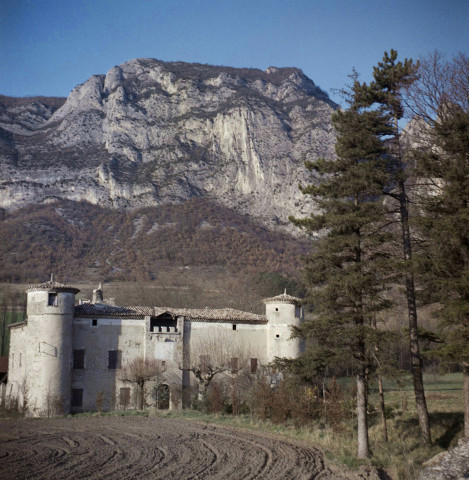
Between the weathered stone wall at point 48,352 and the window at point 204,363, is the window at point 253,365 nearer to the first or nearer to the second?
the window at point 204,363

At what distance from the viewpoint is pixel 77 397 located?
103ft

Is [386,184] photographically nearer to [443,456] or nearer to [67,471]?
Answer: [443,456]

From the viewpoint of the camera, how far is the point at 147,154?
118312 mm

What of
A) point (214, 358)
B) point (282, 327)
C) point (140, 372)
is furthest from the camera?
point (282, 327)

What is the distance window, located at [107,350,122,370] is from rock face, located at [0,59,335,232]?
70762 millimetres

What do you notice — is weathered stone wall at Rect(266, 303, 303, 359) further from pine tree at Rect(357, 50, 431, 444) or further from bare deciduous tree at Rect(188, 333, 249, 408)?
pine tree at Rect(357, 50, 431, 444)

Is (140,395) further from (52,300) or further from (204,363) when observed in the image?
(52,300)

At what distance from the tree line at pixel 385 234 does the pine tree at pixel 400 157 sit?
39mm

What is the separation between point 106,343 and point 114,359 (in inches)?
42.2

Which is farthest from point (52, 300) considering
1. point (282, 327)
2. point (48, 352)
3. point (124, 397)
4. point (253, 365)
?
point (282, 327)

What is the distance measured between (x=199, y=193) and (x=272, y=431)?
9133 cm

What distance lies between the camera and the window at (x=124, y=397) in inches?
1256

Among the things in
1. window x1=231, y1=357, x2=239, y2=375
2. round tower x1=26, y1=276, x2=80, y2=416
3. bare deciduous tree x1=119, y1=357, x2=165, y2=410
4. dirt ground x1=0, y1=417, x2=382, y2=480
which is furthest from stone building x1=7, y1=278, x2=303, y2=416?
dirt ground x1=0, y1=417, x2=382, y2=480

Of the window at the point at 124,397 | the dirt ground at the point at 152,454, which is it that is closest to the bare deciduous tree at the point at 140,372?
the window at the point at 124,397
